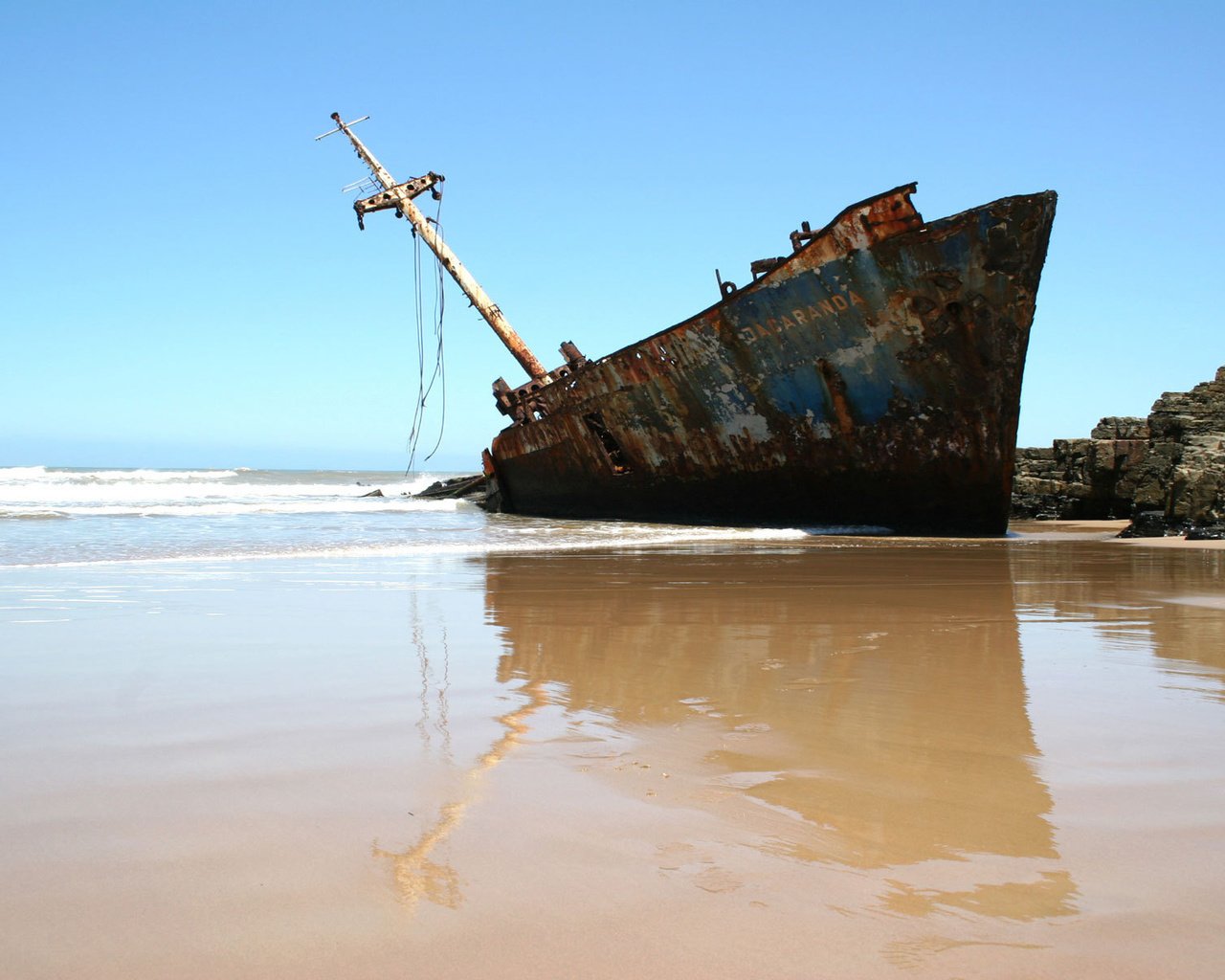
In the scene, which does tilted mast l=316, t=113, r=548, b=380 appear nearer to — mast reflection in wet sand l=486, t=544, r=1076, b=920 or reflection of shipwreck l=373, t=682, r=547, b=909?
mast reflection in wet sand l=486, t=544, r=1076, b=920

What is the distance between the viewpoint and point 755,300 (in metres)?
10.3

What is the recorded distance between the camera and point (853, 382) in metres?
10.3

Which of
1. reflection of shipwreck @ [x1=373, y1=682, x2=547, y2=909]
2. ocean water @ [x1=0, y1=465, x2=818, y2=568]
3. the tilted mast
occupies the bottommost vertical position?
reflection of shipwreck @ [x1=373, y1=682, x2=547, y2=909]

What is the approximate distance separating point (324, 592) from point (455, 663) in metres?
2.27

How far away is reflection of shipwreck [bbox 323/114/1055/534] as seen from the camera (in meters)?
9.49

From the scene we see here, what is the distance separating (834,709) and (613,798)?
99 centimetres

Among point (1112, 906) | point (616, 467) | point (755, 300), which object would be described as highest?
point (755, 300)

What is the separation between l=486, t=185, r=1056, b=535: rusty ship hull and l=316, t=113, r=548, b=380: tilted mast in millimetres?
2783

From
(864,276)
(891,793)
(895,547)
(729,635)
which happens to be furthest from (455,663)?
(864,276)

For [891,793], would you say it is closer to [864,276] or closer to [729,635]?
[729,635]

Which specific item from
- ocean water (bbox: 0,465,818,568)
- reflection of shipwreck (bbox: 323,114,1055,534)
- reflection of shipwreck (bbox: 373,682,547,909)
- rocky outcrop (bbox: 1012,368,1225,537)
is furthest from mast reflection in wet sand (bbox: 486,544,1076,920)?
rocky outcrop (bbox: 1012,368,1225,537)

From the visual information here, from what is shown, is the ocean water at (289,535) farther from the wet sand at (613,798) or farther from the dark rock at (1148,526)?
the wet sand at (613,798)

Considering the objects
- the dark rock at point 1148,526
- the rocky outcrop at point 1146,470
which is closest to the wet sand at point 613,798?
the rocky outcrop at point 1146,470

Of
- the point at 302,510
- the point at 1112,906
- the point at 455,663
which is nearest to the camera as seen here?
the point at 1112,906
